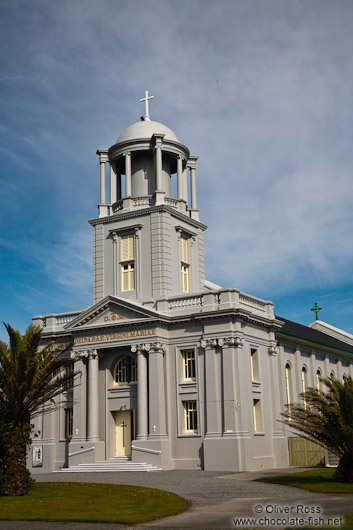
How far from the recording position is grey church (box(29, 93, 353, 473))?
35.2m

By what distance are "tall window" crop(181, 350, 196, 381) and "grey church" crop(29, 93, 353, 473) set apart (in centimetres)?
6

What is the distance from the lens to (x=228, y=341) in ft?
115

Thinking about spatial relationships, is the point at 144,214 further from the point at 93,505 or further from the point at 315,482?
the point at 93,505

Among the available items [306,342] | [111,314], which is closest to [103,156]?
[111,314]

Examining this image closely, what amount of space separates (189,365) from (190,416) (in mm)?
2839

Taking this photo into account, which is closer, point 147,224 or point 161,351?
point 161,351

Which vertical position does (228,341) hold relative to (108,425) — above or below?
above

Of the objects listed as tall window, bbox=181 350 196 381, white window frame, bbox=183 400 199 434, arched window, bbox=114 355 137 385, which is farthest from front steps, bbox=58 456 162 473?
tall window, bbox=181 350 196 381

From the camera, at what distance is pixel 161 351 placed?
36.5m

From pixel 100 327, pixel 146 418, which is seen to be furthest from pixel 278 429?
pixel 100 327

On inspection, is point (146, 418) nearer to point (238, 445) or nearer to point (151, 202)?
point (238, 445)

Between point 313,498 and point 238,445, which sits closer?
point 313,498

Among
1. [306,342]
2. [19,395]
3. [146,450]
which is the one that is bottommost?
[146,450]

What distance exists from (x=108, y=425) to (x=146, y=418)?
10.5 ft
